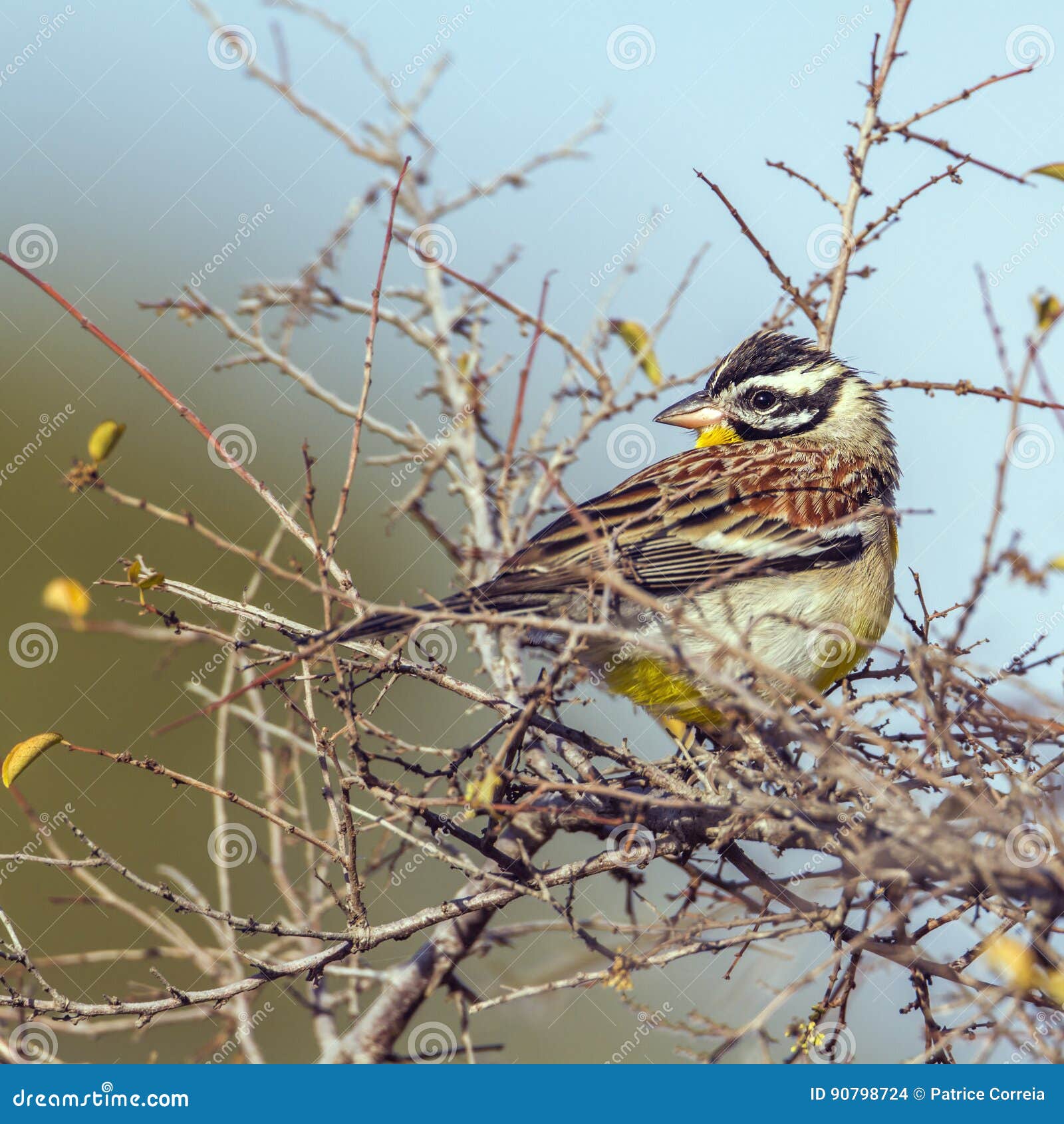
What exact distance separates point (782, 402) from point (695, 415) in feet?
1.55

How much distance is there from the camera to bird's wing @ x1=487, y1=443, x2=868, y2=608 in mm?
4391

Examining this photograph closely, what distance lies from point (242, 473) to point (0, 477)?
7.08m

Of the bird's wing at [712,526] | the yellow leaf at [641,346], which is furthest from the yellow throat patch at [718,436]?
the yellow leaf at [641,346]

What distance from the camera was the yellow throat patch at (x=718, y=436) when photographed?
18.5 ft

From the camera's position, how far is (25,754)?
10.7ft

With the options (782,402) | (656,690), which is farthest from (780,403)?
(656,690)

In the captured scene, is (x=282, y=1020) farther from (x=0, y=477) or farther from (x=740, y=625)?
(x=740, y=625)

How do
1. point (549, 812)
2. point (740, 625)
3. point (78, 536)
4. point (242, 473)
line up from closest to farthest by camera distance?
1. point (242, 473)
2. point (549, 812)
3. point (740, 625)
4. point (78, 536)

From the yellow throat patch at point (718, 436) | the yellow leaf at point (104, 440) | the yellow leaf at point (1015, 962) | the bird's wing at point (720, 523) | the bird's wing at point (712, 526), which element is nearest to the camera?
the yellow leaf at point (1015, 962)

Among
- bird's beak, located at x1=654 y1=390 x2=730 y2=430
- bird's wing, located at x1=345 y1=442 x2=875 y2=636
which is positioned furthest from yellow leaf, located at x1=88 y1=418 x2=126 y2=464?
bird's beak, located at x1=654 y1=390 x2=730 y2=430

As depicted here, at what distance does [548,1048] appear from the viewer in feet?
33.0

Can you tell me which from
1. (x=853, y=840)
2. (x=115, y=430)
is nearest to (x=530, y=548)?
(x=115, y=430)

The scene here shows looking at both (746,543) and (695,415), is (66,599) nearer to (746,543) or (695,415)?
(746,543)

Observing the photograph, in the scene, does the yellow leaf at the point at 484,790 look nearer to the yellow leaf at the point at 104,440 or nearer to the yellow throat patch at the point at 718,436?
the yellow leaf at the point at 104,440
